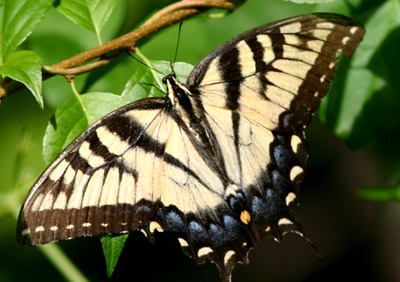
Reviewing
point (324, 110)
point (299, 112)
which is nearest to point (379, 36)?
point (324, 110)

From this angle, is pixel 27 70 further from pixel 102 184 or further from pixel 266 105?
pixel 266 105

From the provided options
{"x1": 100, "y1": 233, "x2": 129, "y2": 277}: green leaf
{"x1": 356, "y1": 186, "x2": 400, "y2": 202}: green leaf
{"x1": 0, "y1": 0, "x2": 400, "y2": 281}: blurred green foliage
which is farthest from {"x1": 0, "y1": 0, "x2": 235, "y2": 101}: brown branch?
{"x1": 356, "y1": 186, "x2": 400, "y2": 202}: green leaf

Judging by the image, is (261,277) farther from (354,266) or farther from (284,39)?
(284,39)

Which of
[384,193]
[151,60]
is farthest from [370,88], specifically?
[151,60]

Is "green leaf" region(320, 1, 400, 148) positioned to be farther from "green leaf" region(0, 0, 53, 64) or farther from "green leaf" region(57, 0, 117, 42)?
"green leaf" region(0, 0, 53, 64)

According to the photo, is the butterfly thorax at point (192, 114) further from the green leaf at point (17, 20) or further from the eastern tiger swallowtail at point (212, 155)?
the green leaf at point (17, 20)

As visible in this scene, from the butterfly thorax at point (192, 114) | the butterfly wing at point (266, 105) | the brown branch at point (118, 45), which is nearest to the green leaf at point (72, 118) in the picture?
the brown branch at point (118, 45)
